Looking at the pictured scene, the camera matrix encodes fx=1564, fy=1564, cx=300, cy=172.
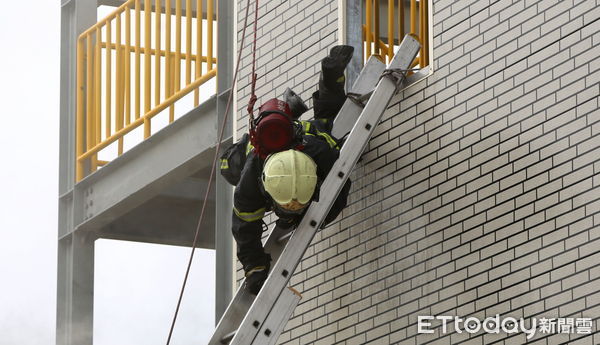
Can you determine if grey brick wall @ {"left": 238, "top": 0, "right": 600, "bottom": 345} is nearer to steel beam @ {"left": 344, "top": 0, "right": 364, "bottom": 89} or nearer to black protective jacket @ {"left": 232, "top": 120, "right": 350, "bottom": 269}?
steel beam @ {"left": 344, "top": 0, "right": 364, "bottom": 89}

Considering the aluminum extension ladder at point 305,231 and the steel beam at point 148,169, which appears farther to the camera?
the steel beam at point 148,169

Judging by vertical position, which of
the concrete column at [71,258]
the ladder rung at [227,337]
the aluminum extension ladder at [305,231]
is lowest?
the ladder rung at [227,337]

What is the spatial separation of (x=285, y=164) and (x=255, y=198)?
2.27 ft

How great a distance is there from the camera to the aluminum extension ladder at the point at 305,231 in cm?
1023

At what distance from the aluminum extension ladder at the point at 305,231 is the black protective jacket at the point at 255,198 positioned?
0.39 ft

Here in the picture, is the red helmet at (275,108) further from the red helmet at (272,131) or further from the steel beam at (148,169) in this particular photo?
the steel beam at (148,169)

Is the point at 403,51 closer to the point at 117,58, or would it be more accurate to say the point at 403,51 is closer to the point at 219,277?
the point at 219,277

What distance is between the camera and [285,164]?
10.2m

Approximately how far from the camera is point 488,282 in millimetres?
10125

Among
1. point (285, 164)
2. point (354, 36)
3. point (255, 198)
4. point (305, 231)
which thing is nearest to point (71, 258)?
point (354, 36)

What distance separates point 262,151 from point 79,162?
5.14 metres

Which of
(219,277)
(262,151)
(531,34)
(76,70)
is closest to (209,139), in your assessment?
(219,277)

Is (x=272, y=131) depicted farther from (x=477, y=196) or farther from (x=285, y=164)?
(x=477, y=196)

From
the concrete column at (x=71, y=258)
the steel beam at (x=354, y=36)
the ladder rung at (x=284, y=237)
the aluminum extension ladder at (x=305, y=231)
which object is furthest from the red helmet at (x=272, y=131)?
the concrete column at (x=71, y=258)
